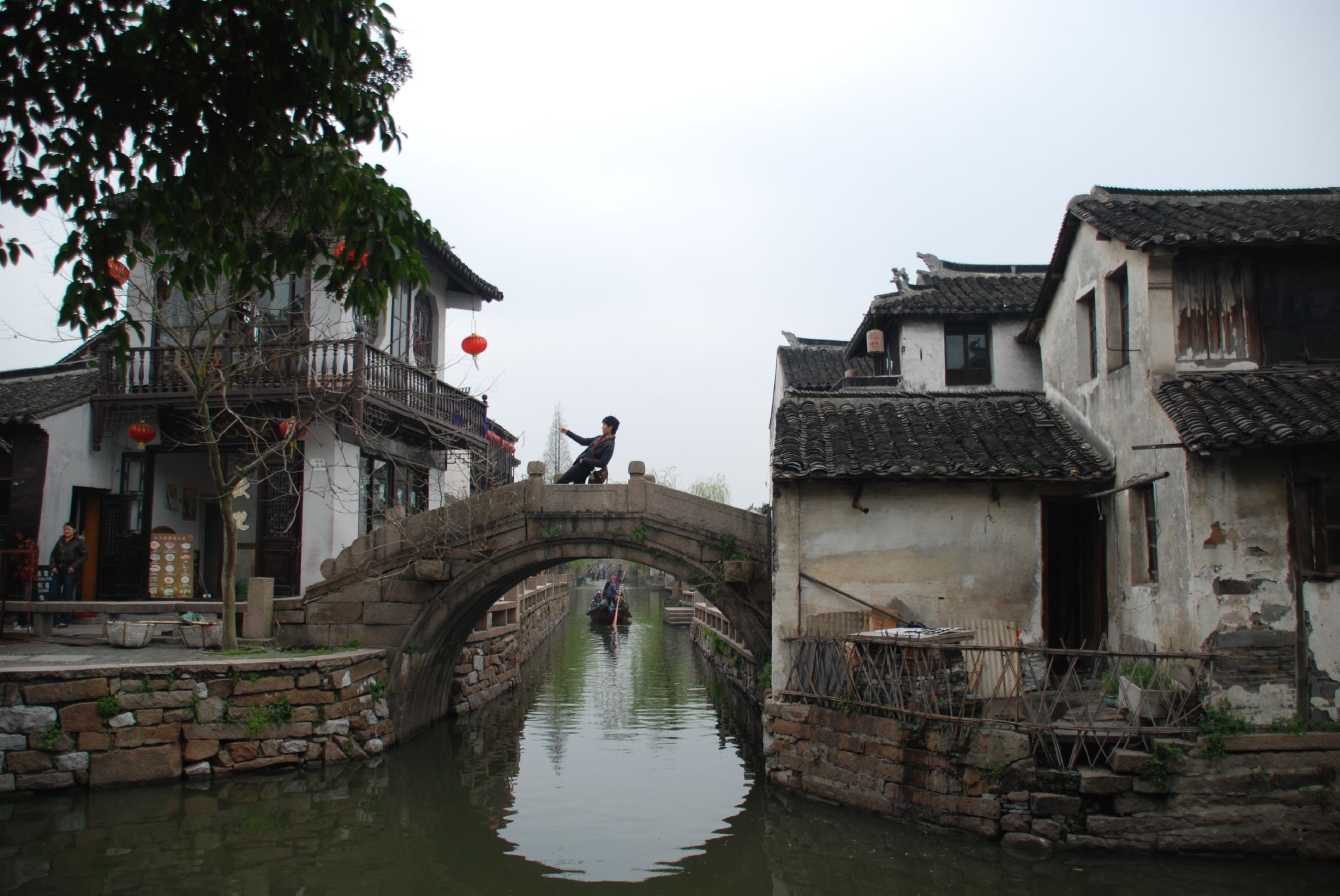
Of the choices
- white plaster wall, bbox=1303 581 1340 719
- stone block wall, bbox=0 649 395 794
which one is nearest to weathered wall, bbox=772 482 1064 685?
white plaster wall, bbox=1303 581 1340 719

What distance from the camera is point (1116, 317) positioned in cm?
1024

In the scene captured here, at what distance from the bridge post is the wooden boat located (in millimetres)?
21625

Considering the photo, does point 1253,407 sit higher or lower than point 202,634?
higher

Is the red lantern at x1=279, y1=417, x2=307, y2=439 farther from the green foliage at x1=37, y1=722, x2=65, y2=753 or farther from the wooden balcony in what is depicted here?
the green foliage at x1=37, y1=722, x2=65, y2=753

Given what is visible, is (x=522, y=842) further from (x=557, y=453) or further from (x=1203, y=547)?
(x=557, y=453)

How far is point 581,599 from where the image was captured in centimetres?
5156

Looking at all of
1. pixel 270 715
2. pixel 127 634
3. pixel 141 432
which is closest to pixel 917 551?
pixel 270 715

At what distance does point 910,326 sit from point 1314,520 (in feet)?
26.6

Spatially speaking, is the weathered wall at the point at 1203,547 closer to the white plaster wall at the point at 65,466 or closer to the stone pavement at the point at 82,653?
the stone pavement at the point at 82,653

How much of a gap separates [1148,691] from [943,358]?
8.40 m

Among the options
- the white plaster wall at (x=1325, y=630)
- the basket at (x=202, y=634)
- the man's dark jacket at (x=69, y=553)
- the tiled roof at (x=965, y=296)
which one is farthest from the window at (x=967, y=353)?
the man's dark jacket at (x=69, y=553)

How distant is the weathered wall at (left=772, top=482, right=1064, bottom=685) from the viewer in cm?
1041

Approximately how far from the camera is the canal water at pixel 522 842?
7.73m

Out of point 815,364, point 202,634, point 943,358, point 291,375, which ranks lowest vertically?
point 202,634
